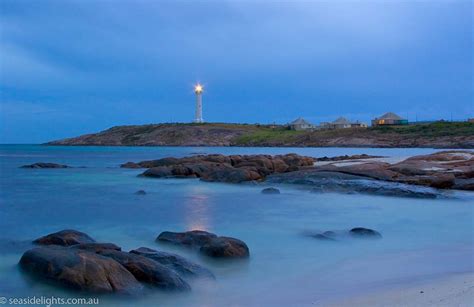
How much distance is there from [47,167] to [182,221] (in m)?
31.2

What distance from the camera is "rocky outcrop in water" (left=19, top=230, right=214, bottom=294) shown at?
6805mm

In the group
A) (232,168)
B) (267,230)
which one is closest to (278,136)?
(232,168)

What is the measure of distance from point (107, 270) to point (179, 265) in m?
1.36

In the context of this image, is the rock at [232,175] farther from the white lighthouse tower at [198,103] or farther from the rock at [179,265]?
the white lighthouse tower at [198,103]

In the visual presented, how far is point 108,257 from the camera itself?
7.30 m

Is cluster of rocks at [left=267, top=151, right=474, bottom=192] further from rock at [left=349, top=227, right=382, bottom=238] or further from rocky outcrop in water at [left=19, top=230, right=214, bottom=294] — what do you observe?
rocky outcrop in water at [left=19, top=230, right=214, bottom=294]

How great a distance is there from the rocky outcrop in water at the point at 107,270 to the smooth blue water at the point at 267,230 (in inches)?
7.7

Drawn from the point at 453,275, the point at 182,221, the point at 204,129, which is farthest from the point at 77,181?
the point at 204,129

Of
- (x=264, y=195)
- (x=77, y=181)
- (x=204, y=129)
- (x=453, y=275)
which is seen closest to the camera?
(x=453, y=275)

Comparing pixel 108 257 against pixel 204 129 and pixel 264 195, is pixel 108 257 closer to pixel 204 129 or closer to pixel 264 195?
pixel 264 195

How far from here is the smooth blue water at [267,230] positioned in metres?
7.46

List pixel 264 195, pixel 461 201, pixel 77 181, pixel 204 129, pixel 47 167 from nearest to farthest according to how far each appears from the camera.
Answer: pixel 461 201 < pixel 264 195 < pixel 77 181 < pixel 47 167 < pixel 204 129

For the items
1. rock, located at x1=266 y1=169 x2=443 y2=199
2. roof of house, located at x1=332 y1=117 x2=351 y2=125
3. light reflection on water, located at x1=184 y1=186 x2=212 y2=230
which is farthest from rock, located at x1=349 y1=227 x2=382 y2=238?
roof of house, located at x1=332 y1=117 x2=351 y2=125

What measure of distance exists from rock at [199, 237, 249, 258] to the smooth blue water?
20 cm
